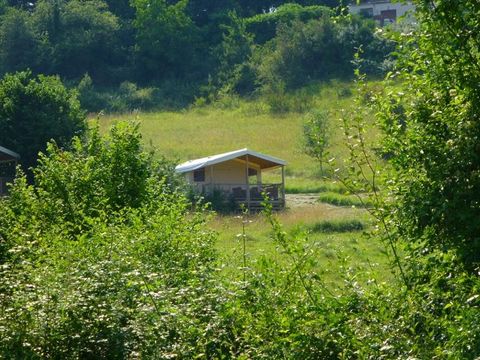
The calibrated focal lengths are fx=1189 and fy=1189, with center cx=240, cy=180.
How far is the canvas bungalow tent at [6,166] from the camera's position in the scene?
142ft

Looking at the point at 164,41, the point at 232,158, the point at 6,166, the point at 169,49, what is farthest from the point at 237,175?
the point at 164,41

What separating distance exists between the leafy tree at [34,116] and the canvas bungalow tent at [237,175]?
490 centimetres

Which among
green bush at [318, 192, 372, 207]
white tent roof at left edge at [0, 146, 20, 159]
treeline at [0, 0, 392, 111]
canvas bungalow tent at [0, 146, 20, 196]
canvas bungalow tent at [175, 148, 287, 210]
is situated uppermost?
treeline at [0, 0, 392, 111]

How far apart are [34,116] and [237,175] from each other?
949 centimetres

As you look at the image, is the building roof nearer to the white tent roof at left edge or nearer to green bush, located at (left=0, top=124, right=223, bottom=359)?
the white tent roof at left edge

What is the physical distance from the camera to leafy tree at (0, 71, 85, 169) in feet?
153

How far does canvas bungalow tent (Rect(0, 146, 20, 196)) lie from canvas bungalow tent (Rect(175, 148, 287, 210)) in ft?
22.0

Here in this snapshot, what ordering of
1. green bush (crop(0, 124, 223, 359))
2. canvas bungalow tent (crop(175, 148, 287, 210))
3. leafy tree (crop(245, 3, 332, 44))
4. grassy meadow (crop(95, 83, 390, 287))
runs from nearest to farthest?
green bush (crop(0, 124, 223, 359)) < grassy meadow (crop(95, 83, 390, 287)) < canvas bungalow tent (crop(175, 148, 287, 210)) < leafy tree (crop(245, 3, 332, 44))

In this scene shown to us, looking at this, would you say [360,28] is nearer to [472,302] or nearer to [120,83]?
[120,83]

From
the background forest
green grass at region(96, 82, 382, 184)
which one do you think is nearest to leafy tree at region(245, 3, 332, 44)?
green grass at region(96, 82, 382, 184)

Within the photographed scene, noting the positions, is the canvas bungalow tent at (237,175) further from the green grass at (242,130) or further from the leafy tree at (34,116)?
the leafy tree at (34,116)

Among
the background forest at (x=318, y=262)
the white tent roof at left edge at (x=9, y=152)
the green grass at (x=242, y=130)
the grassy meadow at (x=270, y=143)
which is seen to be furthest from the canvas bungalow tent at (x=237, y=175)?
the background forest at (x=318, y=262)

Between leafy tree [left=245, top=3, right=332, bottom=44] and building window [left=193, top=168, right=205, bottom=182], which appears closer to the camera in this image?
building window [left=193, top=168, right=205, bottom=182]

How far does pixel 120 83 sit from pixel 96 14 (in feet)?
29.3
